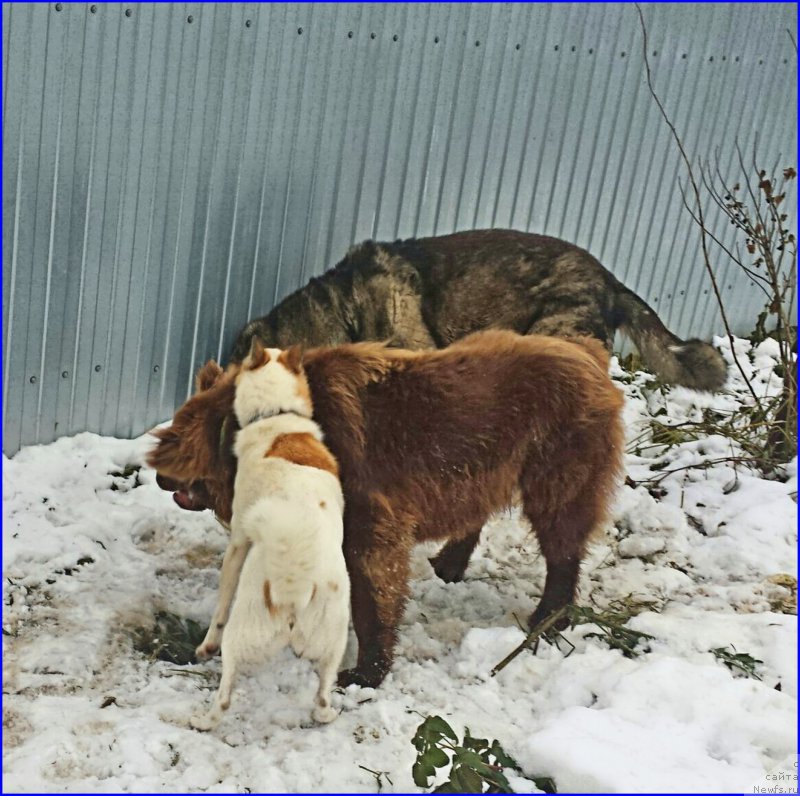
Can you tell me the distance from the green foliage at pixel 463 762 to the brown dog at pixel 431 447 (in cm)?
68

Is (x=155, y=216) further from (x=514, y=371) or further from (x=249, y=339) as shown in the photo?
(x=514, y=371)

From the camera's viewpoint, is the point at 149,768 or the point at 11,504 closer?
the point at 149,768

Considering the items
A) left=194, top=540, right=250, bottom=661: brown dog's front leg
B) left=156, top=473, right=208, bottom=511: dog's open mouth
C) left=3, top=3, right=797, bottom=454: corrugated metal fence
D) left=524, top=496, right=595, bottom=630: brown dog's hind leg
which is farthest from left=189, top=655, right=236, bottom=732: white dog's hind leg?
left=3, top=3, right=797, bottom=454: corrugated metal fence

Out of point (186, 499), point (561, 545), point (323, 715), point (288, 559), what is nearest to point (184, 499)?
point (186, 499)

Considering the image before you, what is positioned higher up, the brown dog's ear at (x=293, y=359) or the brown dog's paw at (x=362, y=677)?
the brown dog's ear at (x=293, y=359)

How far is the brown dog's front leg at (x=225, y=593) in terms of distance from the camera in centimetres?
375

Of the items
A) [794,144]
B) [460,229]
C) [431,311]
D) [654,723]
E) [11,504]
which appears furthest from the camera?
[794,144]

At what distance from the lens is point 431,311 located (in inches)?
231

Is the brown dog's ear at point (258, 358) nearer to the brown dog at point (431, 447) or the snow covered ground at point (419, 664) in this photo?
the brown dog at point (431, 447)

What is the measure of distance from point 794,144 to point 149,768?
25.7 ft

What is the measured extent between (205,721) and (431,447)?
4.45 feet

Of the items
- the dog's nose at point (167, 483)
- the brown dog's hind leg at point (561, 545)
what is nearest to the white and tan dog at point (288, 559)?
the dog's nose at point (167, 483)

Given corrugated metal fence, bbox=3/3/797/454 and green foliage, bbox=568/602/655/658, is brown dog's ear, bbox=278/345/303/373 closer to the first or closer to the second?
green foliage, bbox=568/602/655/658

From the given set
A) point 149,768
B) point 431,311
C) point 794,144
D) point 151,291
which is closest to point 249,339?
point 151,291
